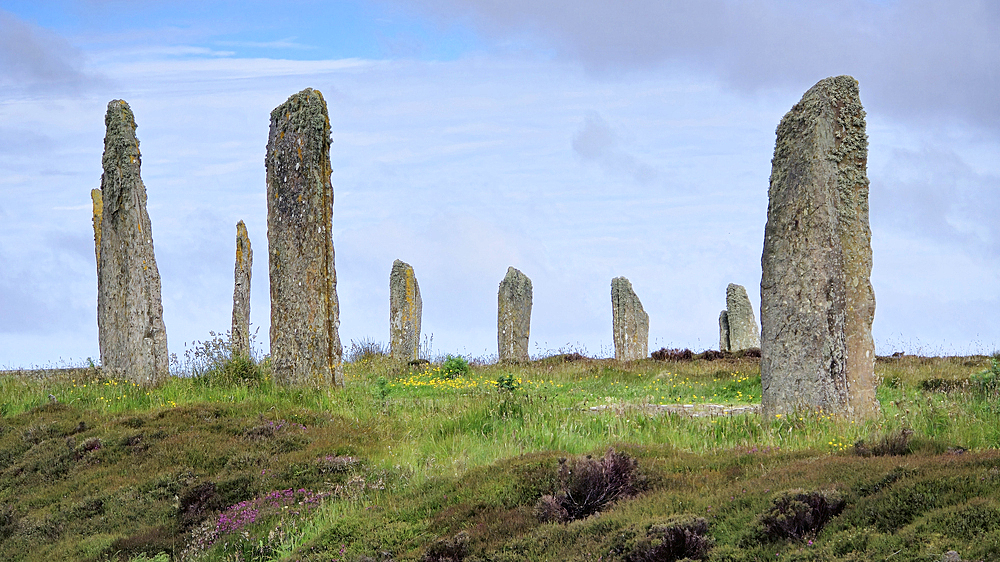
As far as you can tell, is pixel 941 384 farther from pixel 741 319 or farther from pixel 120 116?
pixel 120 116

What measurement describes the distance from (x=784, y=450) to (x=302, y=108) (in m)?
11.6

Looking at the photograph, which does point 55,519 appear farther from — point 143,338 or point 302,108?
point 302,108

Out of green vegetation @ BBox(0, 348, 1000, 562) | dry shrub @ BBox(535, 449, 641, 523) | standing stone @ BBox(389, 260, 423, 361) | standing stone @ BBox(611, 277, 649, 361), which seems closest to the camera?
green vegetation @ BBox(0, 348, 1000, 562)

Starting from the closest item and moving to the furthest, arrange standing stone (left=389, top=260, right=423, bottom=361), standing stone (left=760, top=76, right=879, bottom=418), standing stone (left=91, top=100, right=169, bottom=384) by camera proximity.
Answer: standing stone (left=760, top=76, right=879, bottom=418) < standing stone (left=91, top=100, right=169, bottom=384) < standing stone (left=389, top=260, right=423, bottom=361)

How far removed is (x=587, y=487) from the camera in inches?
305

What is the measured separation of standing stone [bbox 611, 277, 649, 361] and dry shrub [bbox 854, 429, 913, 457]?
24.7 meters

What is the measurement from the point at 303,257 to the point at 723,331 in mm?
23904

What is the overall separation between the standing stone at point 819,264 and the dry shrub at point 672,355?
11590mm

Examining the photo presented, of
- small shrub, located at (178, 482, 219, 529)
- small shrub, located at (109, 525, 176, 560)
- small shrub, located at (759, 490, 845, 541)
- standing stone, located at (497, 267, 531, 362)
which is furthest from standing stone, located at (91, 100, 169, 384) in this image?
standing stone, located at (497, 267, 531, 362)

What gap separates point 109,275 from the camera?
59.6ft

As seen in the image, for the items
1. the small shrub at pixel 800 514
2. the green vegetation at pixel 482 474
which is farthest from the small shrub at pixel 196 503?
the small shrub at pixel 800 514

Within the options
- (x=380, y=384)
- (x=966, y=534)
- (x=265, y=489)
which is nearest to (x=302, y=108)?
(x=380, y=384)

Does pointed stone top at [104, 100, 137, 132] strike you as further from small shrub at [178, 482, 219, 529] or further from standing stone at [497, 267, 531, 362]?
standing stone at [497, 267, 531, 362]

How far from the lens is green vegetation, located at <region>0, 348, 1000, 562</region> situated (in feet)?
19.9
